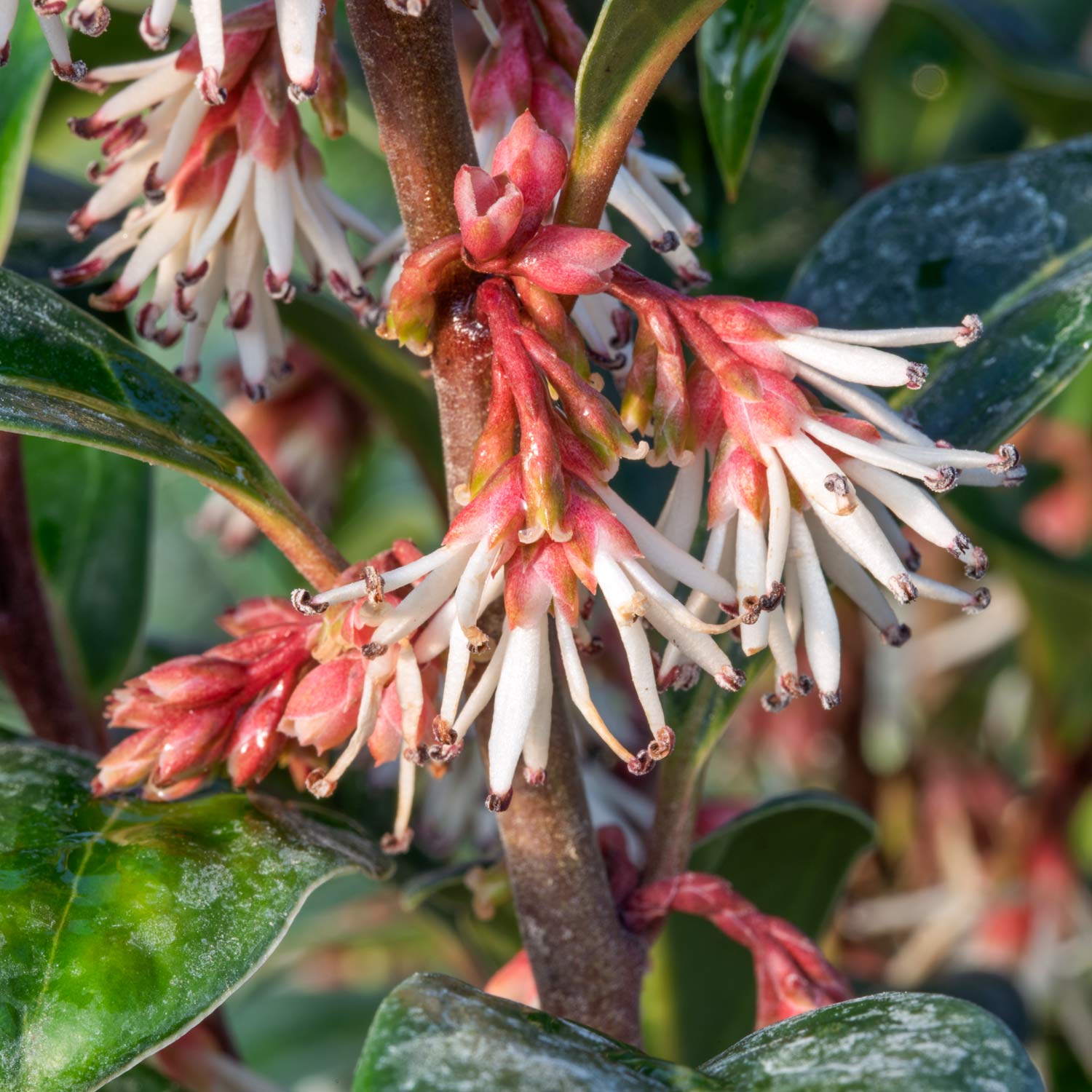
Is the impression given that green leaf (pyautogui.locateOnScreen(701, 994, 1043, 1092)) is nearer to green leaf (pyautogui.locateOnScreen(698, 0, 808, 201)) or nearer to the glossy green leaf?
green leaf (pyautogui.locateOnScreen(698, 0, 808, 201))

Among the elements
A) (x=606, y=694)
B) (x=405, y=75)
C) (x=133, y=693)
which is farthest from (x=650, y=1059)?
(x=606, y=694)

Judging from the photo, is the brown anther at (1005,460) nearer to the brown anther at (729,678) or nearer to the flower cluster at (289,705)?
the brown anther at (729,678)

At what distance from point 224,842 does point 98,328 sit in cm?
28

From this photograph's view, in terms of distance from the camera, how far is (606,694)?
114cm

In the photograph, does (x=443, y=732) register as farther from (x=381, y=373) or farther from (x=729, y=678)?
(x=381, y=373)

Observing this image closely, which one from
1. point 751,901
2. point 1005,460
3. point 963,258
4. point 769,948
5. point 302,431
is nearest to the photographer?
point 1005,460

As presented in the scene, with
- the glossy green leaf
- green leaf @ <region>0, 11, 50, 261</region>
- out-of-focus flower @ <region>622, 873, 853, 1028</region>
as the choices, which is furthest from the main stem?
the glossy green leaf

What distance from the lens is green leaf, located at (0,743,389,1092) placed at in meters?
0.58

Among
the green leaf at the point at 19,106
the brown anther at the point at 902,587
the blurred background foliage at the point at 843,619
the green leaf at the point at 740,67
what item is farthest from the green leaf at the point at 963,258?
the green leaf at the point at 19,106

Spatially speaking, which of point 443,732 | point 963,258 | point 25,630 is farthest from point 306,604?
point 963,258

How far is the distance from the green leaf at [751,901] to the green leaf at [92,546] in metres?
0.51

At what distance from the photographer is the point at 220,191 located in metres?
0.74

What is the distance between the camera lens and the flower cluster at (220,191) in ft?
2.32

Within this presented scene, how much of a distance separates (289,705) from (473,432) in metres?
0.16
